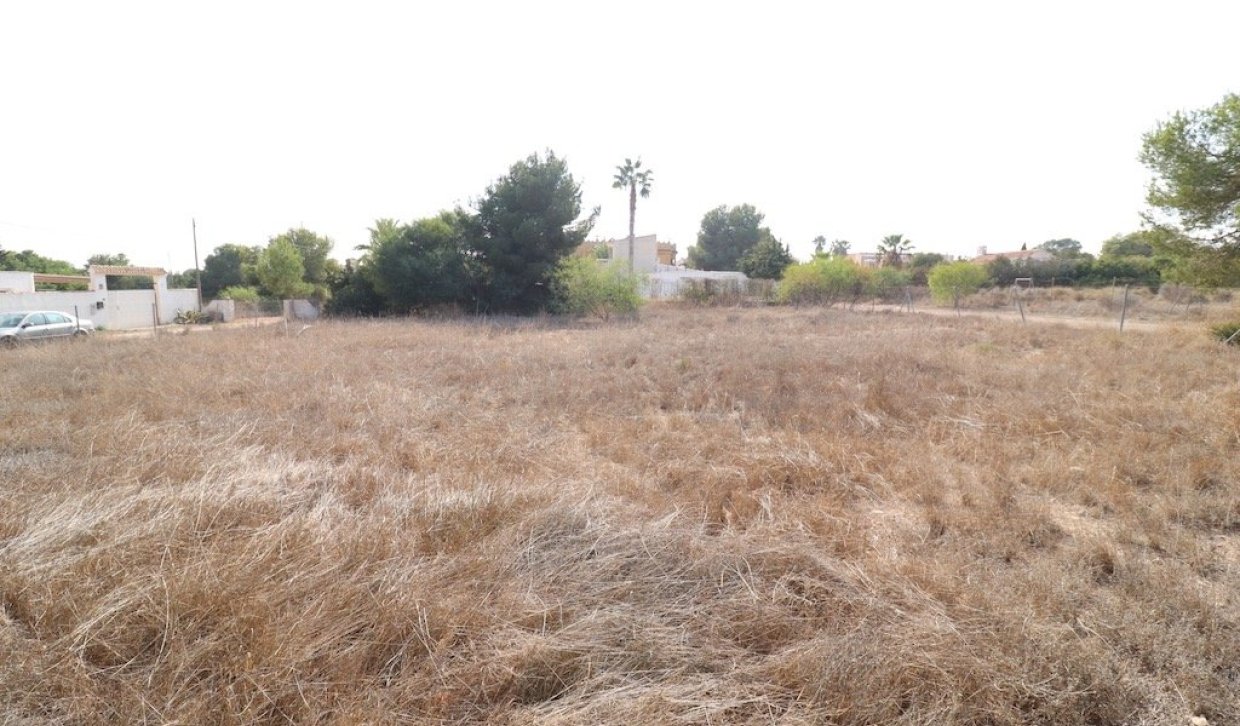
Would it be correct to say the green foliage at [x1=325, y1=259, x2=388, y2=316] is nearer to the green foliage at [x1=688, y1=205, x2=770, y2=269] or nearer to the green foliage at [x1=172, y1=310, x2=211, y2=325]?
the green foliage at [x1=172, y1=310, x2=211, y2=325]

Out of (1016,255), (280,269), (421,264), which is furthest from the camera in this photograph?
(1016,255)

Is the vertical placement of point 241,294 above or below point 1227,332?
above

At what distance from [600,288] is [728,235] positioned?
3659cm

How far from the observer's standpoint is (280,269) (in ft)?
108

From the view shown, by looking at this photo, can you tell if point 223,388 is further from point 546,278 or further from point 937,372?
point 546,278

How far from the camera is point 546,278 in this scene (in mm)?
23562

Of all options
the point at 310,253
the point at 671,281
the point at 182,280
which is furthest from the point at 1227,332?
the point at 182,280

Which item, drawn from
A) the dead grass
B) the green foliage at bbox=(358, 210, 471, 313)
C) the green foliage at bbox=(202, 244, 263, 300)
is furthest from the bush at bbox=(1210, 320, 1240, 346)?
the green foliage at bbox=(202, 244, 263, 300)

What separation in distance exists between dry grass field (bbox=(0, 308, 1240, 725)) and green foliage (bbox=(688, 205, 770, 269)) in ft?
163

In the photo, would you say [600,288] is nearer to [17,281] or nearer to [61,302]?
[61,302]

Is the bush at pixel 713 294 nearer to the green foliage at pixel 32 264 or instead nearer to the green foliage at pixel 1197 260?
the green foliage at pixel 1197 260

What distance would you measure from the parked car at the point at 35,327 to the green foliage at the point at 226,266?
1128 inches

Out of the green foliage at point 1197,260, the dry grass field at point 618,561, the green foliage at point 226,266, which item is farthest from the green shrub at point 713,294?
the green foliage at point 226,266

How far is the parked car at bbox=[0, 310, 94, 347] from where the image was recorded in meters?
14.1
